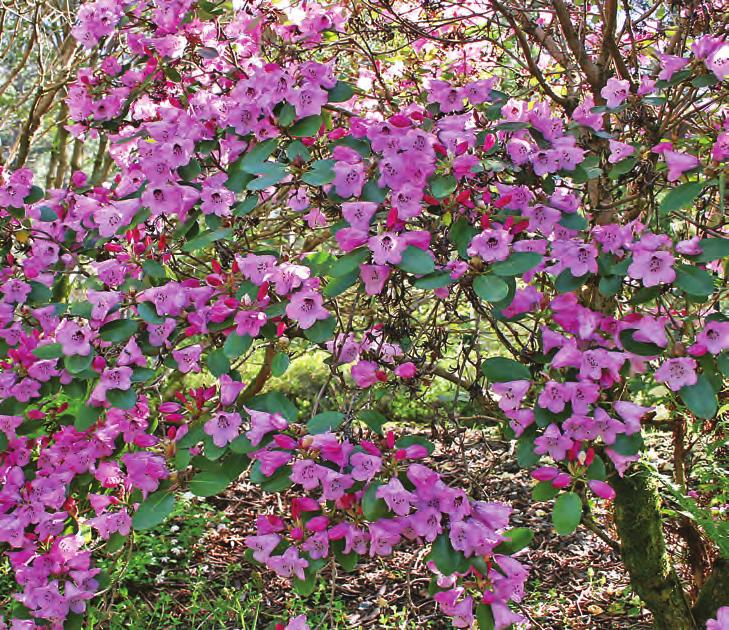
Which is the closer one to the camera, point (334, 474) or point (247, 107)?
point (334, 474)

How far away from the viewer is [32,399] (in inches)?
66.3

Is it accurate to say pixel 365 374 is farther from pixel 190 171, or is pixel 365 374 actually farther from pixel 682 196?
pixel 682 196

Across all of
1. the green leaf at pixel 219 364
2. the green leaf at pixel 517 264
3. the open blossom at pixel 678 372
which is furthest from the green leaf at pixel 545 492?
the green leaf at pixel 219 364

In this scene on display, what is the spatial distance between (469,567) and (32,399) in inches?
40.0

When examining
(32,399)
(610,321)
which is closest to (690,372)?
(610,321)

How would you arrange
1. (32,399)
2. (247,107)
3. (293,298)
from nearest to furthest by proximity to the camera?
(293,298)
(247,107)
(32,399)

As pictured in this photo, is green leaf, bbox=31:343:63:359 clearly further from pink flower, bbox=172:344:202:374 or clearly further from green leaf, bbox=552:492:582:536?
green leaf, bbox=552:492:582:536

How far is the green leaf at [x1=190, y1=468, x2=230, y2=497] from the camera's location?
1.32 meters

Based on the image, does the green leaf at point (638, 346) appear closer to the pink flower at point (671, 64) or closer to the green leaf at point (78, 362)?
the pink flower at point (671, 64)

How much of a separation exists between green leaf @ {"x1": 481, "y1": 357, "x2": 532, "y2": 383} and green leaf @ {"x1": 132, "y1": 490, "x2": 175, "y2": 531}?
595 millimetres

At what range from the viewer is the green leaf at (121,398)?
1426 millimetres

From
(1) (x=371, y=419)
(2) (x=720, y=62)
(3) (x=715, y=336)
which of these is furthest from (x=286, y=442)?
(2) (x=720, y=62)

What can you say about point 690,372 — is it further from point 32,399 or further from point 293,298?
point 32,399

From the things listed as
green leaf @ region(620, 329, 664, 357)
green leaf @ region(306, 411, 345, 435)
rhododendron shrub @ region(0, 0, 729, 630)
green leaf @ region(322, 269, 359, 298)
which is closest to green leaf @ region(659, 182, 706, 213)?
rhododendron shrub @ region(0, 0, 729, 630)
